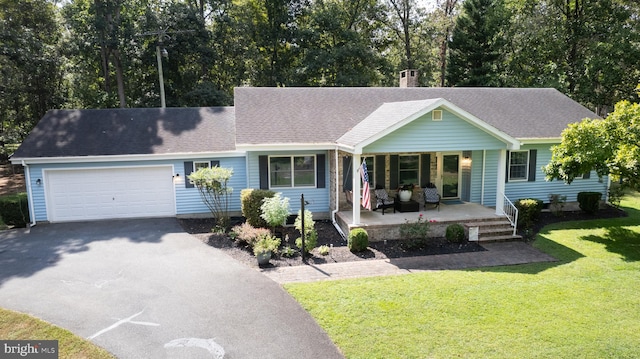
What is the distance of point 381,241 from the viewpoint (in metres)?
12.1

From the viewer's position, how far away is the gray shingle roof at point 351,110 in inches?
552

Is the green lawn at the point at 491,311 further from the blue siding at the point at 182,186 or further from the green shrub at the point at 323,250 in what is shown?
the blue siding at the point at 182,186

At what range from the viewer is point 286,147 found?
13.2 meters

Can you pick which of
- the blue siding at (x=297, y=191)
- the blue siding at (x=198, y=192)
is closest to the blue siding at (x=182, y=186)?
the blue siding at (x=198, y=192)

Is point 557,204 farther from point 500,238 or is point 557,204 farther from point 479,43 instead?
point 479,43

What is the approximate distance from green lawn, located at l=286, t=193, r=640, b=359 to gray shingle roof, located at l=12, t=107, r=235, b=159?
882 cm

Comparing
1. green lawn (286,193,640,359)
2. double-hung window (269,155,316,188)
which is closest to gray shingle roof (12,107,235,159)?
double-hung window (269,155,316,188)

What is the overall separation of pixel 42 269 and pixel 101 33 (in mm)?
19849

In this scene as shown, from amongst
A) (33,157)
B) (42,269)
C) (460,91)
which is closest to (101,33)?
(33,157)

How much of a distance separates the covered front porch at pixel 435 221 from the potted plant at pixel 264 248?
247 centimetres

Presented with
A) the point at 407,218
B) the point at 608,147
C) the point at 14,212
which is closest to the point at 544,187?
the point at 608,147

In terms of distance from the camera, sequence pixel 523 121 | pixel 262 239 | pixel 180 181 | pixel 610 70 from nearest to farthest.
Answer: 1. pixel 262 239
2. pixel 180 181
3. pixel 523 121
4. pixel 610 70

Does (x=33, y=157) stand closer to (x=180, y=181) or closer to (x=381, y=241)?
(x=180, y=181)

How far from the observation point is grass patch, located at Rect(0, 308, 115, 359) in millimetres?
6156
